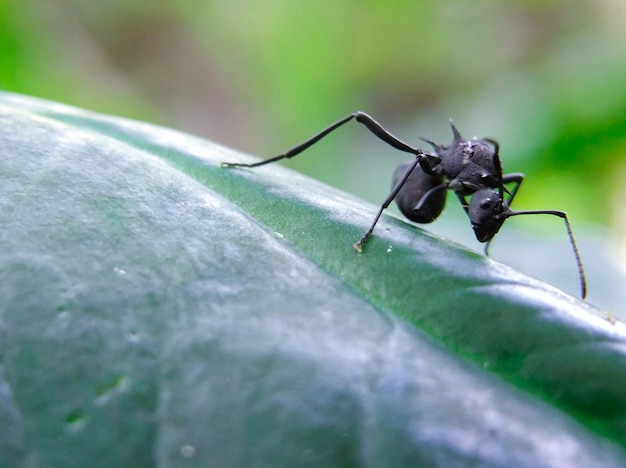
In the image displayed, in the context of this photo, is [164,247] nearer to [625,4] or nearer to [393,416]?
[393,416]

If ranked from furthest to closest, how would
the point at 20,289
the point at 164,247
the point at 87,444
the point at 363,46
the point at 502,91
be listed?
the point at 363,46 < the point at 502,91 < the point at 164,247 < the point at 20,289 < the point at 87,444

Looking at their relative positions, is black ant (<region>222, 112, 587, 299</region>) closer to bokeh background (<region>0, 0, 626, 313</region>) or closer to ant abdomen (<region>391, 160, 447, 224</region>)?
ant abdomen (<region>391, 160, 447, 224</region>)

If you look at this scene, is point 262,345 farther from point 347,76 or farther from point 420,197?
point 347,76

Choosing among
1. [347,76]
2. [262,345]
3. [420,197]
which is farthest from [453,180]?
[347,76]

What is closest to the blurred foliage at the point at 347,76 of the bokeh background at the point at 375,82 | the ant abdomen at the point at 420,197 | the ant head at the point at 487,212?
the bokeh background at the point at 375,82

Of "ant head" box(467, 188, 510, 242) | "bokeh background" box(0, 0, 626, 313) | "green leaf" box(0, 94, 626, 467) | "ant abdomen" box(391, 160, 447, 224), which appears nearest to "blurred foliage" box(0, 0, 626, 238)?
"bokeh background" box(0, 0, 626, 313)

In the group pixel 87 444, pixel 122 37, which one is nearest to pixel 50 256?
pixel 87 444

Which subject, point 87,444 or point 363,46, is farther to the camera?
point 363,46
